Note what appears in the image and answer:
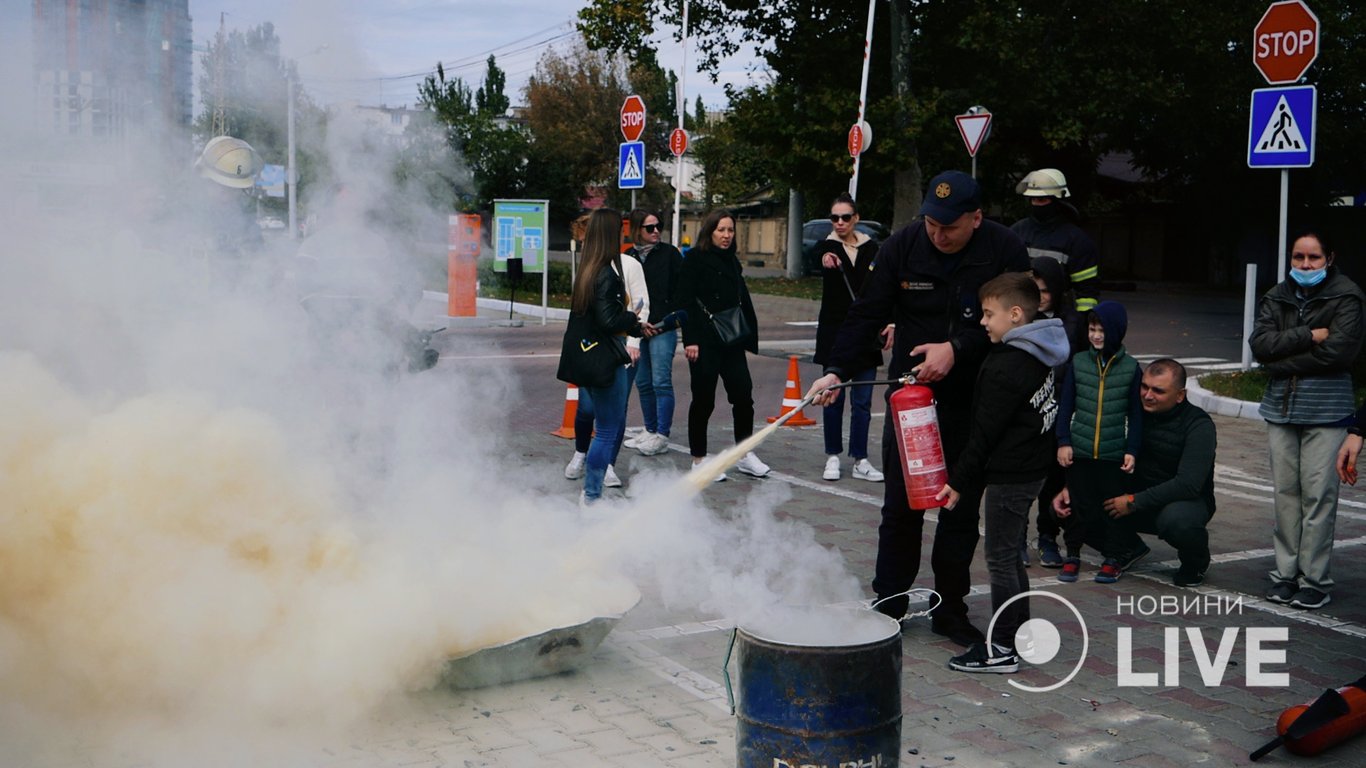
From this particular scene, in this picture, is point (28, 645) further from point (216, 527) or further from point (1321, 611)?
point (1321, 611)

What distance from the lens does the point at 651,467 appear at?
1007 cm

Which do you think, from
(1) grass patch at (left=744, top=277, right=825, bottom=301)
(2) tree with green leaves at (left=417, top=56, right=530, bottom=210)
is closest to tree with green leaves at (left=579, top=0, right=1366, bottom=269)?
(1) grass patch at (left=744, top=277, right=825, bottom=301)

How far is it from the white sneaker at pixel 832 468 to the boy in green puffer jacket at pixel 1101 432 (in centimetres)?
265

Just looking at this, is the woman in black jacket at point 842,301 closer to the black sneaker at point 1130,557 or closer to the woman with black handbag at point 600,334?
the woman with black handbag at point 600,334

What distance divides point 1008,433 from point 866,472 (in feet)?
14.0

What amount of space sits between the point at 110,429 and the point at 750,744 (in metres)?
2.68

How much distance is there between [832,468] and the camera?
9.60m

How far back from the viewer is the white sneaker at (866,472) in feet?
31.5

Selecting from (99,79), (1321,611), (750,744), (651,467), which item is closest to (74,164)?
(99,79)

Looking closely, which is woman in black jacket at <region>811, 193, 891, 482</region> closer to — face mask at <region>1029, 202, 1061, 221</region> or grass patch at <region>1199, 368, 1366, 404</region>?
face mask at <region>1029, 202, 1061, 221</region>

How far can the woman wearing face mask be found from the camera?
6.34 metres

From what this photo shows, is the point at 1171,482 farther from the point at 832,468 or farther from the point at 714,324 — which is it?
the point at 714,324

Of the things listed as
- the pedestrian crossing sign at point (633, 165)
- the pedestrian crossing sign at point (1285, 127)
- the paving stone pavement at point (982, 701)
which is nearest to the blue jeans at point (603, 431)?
the paving stone pavement at point (982, 701)

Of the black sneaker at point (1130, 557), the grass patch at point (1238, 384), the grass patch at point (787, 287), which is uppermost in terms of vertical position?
the grass patch at point (787, 287)
